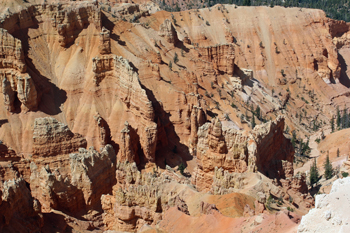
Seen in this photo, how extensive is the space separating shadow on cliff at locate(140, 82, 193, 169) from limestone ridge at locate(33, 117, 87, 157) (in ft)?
37.9

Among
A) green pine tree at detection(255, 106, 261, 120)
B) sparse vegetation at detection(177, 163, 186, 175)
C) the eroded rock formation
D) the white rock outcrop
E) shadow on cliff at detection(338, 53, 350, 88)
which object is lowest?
sparse vegetation at detection(177, 163, 186, 175)

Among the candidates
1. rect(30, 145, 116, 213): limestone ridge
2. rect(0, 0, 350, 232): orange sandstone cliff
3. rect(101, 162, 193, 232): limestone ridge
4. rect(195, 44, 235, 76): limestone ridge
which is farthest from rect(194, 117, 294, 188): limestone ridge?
rect(195, 44, 235, 76): limestone ridge

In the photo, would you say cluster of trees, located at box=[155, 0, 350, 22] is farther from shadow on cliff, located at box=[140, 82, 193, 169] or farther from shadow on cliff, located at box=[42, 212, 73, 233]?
shadow on cliff, located at box=[42, 212, 73, 233]

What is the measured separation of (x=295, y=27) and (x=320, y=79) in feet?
49.2

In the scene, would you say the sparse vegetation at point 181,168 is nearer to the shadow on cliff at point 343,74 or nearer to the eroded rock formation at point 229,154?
the eroded rock formation at point 229,154

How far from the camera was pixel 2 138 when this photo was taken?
5556 cm

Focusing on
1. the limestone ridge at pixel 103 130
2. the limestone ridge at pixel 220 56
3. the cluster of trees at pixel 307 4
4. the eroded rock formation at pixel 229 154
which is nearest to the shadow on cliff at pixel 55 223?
the eroded rock formation at pixel 229 154

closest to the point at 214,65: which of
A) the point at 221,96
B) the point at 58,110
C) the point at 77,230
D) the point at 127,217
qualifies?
the point at 221,96

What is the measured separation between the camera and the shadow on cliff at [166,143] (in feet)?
200

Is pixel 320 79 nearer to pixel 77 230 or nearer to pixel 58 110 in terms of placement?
pixel 58 110

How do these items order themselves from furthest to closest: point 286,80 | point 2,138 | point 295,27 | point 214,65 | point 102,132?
point 295,27
point 286,80
point 214,65
point 102,132
point 2,138

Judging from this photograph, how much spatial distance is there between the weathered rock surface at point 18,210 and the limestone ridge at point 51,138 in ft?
48.7

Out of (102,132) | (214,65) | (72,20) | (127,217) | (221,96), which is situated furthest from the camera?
(214,65)

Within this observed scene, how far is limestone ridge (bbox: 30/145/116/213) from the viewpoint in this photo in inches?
1780
